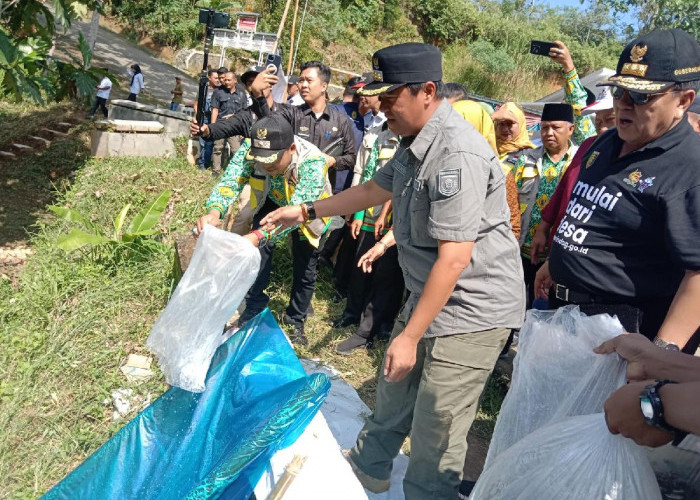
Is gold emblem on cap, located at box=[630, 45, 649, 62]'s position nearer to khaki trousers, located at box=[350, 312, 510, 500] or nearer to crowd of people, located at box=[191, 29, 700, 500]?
crowd of people, located at box=[191, 29, 700, 500]

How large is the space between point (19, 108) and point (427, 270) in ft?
31.2

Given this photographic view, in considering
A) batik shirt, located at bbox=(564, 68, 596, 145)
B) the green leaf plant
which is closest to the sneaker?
batik shirt, located at bbox=(564, 68, 596, 145)

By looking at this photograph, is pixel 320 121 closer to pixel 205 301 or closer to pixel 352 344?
pixel 352 344

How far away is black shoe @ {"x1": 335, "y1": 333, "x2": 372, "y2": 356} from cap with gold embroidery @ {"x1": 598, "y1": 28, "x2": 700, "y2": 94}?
2.64 m

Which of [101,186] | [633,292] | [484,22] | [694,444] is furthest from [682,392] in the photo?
[484,22]

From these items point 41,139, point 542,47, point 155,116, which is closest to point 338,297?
point 542,47

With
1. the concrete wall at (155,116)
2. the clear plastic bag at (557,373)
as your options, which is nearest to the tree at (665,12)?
the concrete wall at (155,116)

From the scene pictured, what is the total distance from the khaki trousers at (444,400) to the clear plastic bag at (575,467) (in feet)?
2.06

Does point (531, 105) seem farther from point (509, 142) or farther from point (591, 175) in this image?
point (591, 175)

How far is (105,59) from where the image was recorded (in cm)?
1673

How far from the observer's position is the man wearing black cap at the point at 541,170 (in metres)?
3.73

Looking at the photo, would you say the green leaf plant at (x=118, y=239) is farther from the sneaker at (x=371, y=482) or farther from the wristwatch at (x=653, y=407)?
the wristwatch at (x=653, y=407)

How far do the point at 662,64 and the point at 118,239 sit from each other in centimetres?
404

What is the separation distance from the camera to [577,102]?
3760 mm
